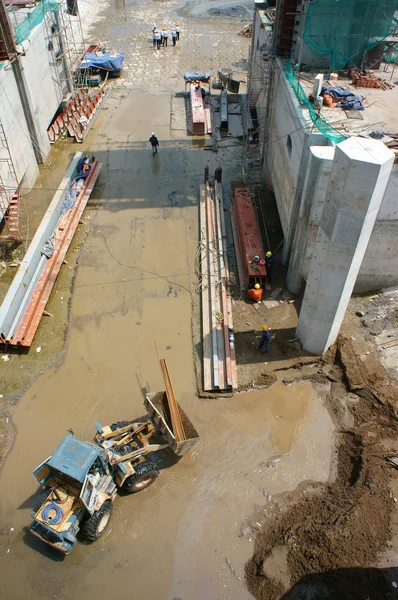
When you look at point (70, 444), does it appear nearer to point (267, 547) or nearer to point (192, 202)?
point (267, 547)

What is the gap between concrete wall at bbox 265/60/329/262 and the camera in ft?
46.5

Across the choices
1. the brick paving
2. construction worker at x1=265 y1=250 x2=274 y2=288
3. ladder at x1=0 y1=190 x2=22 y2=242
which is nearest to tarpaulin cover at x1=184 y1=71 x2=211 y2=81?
the brick paving

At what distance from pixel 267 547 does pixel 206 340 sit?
6.23 m

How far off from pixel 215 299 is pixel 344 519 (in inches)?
312

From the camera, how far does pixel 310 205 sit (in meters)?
14.0

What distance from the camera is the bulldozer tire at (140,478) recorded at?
35.5ft

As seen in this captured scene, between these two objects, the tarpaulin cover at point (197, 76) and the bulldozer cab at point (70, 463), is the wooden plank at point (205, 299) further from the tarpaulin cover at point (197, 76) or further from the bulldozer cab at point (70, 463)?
the tarpaulin cover at point (197, 76)

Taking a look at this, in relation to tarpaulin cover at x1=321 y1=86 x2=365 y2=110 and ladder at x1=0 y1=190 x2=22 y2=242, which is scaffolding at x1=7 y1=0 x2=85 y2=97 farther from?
tarpaulin cover at x1=321 y1=86 x2=365 y2=110

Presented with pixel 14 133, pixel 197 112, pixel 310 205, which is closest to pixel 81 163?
pixel 14 133

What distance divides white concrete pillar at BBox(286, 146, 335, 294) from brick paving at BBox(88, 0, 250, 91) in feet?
68.7

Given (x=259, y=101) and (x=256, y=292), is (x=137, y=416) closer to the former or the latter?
(x=256, y=292)

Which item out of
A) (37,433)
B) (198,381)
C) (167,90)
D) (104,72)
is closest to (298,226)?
(198,381)

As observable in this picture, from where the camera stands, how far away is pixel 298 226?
15.0 metres

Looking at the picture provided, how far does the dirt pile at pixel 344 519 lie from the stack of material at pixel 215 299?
11.3ft
